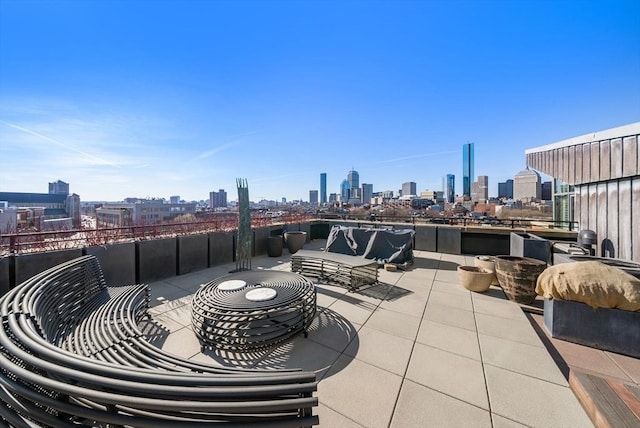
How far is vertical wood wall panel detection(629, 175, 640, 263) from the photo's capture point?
4.62 metres

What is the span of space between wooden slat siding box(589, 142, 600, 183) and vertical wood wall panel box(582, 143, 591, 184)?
0.10 m

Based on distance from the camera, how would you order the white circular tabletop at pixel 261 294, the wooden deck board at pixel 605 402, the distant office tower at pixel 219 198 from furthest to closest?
the distant office tower at pixel 219 198 < the white circular tabletop at pixel 261 294 < the wooden deck board at pixel 605 402

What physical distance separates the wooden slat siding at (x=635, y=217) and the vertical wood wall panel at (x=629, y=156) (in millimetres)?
157

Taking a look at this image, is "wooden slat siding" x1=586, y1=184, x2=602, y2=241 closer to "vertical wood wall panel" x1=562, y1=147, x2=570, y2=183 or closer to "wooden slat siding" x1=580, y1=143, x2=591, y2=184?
"wooden slat siding" x1=580, y1=143, x2=591, y2=184

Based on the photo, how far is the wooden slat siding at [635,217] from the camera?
4.62 metres

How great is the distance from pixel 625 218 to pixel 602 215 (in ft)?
2.52

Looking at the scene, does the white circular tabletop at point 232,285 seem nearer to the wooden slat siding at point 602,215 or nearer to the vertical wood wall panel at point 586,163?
the wooden slat siding at point 602,215

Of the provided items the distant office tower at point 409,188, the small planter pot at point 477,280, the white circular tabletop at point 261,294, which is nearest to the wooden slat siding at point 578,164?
the small planter pot at point 477,280

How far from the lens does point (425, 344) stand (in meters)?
3.31

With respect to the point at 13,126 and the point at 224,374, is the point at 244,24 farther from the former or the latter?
the point at 13,126

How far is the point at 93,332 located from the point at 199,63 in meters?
10.1

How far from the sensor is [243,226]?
263 inches

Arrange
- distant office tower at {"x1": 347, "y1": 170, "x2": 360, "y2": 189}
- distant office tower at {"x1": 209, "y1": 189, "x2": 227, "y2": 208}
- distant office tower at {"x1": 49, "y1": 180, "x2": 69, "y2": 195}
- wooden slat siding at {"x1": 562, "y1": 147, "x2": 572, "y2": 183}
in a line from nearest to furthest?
1. wooden slat siding at {"x1": 562, "y1": 147, "x2": 572, "y2": 183}
2. distant office tower at {"x1": 49, "y1": 180, "x2": 69, "y2": 195}
3. distant office tower at {"x1": 209, "y1": 189, "x2": 227, "y2": 208}
4. distant office tower at {"x1": 347, "y1": 170, "x2": 360, "y2": 189}

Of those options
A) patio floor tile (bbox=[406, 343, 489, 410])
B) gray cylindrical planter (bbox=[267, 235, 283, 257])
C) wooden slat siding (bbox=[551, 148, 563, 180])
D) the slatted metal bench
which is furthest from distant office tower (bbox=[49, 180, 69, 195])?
wooden slat siding (bbox=[551, 148, 563, 180])
